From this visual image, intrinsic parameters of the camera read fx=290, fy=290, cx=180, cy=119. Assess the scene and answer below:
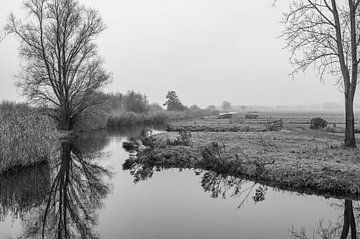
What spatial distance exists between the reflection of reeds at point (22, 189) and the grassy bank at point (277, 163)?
331 cm

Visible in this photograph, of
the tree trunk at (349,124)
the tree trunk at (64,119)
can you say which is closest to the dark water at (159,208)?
the tree trunk at (349,124)

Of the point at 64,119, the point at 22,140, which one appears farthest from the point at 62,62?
the point at 22,140

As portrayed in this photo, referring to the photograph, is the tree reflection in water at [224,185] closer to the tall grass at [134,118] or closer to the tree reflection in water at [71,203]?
the tree reflection in water at [71,203]

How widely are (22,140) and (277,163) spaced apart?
30.7 feet

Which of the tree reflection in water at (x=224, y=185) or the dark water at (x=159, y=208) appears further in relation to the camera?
the tree reflection in water at (x=224, y=185)

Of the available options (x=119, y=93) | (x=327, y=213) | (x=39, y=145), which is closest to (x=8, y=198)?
(x=39, y=145)

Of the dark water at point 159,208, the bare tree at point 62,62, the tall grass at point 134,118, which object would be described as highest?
the bare tree at point 62,62

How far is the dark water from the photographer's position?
5879mm

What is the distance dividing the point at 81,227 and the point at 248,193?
4649 mm

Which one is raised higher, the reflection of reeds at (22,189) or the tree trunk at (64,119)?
the tree trunk at (64,119)

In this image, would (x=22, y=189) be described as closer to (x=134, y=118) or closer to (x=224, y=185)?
(x=224, y=185)

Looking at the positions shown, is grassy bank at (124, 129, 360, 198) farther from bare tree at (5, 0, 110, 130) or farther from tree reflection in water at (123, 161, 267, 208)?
bare tree at (5, 0, 110, 130)

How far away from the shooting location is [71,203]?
7555mm

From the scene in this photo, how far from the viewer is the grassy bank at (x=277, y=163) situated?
8.21 meters
